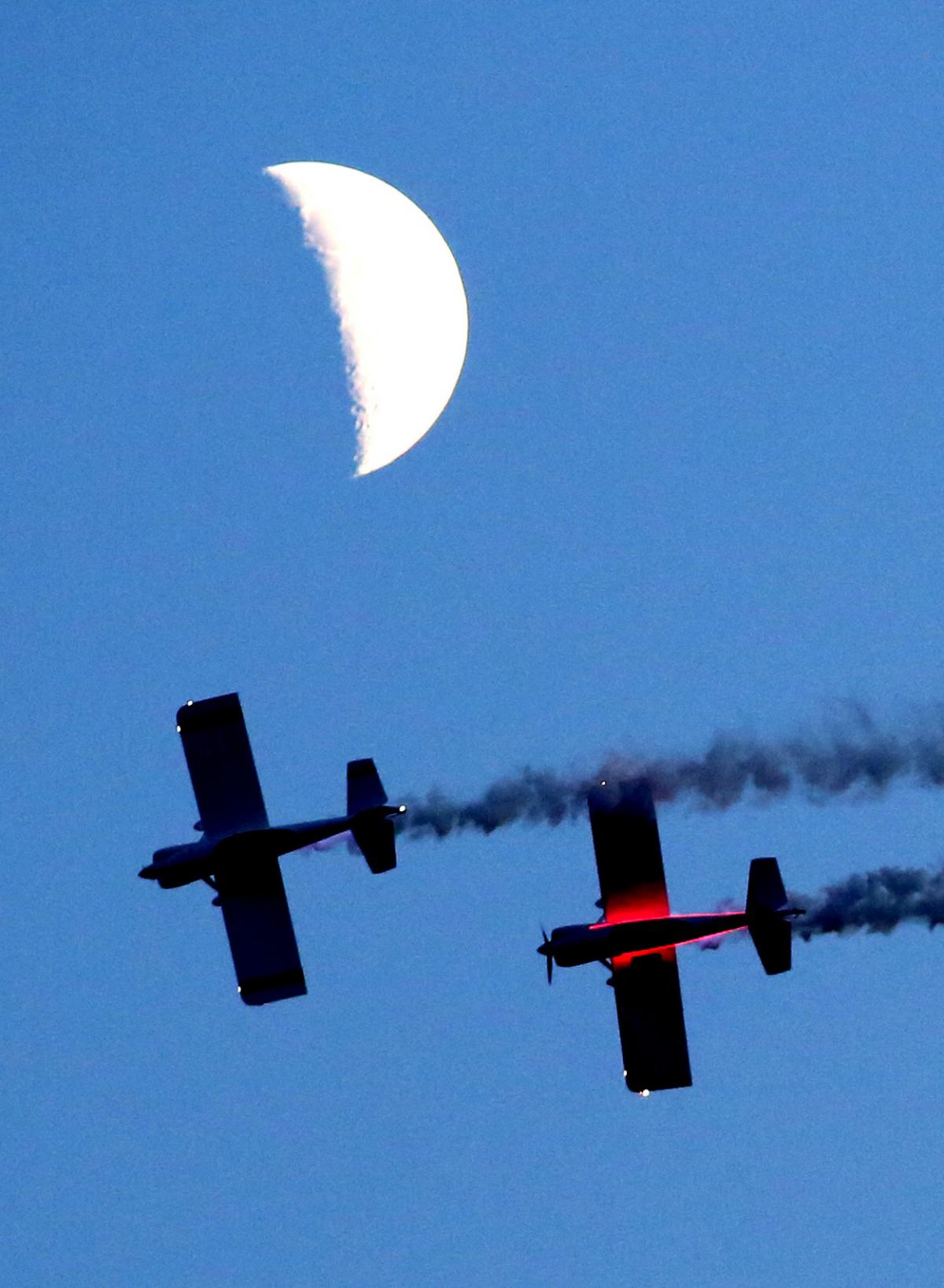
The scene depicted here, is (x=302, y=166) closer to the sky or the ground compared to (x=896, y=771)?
closer to the sky

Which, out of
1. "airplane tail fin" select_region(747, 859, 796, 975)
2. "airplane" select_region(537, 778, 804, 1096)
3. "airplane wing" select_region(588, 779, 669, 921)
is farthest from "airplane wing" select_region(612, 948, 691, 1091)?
"airplane tail fin" select_region(747, 859, 796, 975)

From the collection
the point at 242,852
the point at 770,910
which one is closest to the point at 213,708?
the point at 242,852

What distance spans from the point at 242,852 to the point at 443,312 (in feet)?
42.0

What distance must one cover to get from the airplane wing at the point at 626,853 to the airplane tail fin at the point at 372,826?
410cm

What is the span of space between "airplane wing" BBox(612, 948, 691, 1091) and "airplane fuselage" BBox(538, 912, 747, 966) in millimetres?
1154

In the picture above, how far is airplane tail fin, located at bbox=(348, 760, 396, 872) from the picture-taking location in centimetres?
6588

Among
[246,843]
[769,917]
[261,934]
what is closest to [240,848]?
[246,843]

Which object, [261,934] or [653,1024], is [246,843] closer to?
[261,934]

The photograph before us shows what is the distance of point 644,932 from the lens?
65500mm

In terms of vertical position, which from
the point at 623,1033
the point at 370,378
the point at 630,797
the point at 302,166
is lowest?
the point at 623,1033

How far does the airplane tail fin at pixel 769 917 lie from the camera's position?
6494 centimetres

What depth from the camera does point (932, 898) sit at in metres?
64.4

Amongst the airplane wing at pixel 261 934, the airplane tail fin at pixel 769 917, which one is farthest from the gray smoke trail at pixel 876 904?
the airplane wing at pixel 261 934

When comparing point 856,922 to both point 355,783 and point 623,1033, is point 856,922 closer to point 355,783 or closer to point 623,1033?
point 623,1033
